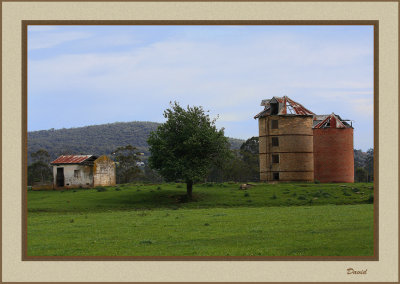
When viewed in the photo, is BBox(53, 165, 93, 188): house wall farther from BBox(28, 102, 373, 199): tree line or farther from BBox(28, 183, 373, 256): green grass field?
BBox(28, 183, 373, 256): green grass field

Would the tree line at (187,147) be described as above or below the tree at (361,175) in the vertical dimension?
above

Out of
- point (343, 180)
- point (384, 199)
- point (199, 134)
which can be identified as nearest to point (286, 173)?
point (343, 180)

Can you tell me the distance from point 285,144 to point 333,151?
8.86 metres

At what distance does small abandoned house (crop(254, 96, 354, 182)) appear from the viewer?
219ft

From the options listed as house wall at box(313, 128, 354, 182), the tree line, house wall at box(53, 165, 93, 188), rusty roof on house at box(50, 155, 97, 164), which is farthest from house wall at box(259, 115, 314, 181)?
rusty roof on house at box(50, 155, 97, 164)

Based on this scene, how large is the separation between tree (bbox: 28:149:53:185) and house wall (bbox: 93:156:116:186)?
1475 inches

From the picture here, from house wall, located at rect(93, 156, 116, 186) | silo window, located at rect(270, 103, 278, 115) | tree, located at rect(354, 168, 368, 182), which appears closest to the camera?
silo window, located at rect(270, 103, 278, 115)

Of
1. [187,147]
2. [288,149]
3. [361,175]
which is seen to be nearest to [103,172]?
[187,147]

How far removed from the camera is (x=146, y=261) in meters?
17.0

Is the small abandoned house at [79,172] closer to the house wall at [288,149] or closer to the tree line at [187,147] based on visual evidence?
the tree line at [187,147]

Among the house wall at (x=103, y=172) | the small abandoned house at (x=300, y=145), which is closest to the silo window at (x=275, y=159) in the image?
the small abandoned house at (x=300, y=145)

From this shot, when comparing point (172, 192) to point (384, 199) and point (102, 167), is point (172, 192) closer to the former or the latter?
point (102, 167)

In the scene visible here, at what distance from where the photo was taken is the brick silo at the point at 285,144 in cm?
6669

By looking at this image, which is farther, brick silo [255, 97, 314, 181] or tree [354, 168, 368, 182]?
tree [354, 168, 368, 182]
